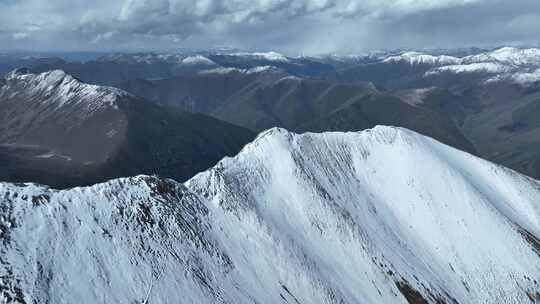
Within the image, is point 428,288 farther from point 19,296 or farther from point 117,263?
point 19,296

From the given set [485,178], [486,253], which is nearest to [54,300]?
[486,253]

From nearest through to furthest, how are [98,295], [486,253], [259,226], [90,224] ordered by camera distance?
[98,295] < [90,224] < [259,226] < [486,253]

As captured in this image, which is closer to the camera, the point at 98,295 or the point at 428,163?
the point at 98,295

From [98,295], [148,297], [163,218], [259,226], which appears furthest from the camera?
[259,226]

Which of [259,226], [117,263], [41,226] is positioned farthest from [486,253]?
[41,226]

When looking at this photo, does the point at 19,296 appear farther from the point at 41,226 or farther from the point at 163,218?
the point at 163,218

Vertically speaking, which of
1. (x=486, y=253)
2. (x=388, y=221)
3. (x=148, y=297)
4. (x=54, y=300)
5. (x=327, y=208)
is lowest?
(x=486, y=253)

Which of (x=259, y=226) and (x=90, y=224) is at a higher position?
(x=90, y=224)
